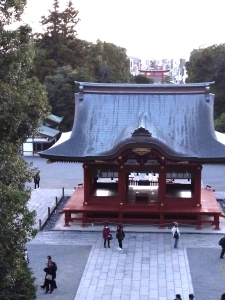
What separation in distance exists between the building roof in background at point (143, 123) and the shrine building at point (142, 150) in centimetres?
4

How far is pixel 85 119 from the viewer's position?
24766 millimetres

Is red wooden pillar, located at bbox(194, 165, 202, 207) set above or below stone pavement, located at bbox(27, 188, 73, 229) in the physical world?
above

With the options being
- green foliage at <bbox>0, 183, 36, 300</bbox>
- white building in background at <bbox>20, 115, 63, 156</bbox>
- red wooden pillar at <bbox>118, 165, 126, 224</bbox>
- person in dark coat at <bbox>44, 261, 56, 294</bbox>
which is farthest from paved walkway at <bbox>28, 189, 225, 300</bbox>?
white building in background at <bbox>20, 115, 63, 156</bbox>

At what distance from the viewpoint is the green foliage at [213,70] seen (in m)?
50.0

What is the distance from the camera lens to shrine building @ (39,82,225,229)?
21.9 m

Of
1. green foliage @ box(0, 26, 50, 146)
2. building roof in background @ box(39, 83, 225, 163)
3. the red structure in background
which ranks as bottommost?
building roof in background @ box(39, 83, 225, 163)

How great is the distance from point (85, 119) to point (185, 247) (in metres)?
8.76

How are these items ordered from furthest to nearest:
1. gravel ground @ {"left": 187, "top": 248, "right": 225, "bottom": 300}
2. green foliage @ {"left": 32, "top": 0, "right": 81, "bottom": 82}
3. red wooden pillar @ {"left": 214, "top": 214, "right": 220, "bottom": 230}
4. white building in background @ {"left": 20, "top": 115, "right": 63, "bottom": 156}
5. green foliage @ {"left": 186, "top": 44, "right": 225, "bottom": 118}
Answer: green foliage @ {"left": 32, "top": 0, "right": 81, "bottom": 82} < green foliage @ {"left": 186, "top": 44, "right": 225, "bottom": 118} < white building in background @ {"left": 20, "top": 115, "right": 63, "bottom": 156} < red wooden pillar @ {"left": 214, "top": 214, "right": 220, "bottom": 230} < gravel ground @ {"left": 187, "top": 248, "right": 225, "bottom": 300}

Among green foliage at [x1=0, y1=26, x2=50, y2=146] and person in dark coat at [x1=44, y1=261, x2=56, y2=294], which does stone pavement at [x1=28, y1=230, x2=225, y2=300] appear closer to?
person in dark coat at [x1=44, y1=261, x2=56, y2=294]

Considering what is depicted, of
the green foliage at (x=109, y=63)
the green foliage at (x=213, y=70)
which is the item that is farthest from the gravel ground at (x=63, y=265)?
the green foliage at (x=109, y=63)

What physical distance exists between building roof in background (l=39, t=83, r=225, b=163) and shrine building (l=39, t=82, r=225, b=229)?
44 mm

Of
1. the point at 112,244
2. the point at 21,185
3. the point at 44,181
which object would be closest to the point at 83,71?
the point at 44,181

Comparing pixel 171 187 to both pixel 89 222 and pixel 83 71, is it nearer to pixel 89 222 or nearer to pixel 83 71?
pixel 89 222

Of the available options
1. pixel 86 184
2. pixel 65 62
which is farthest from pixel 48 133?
pixel 86 184
